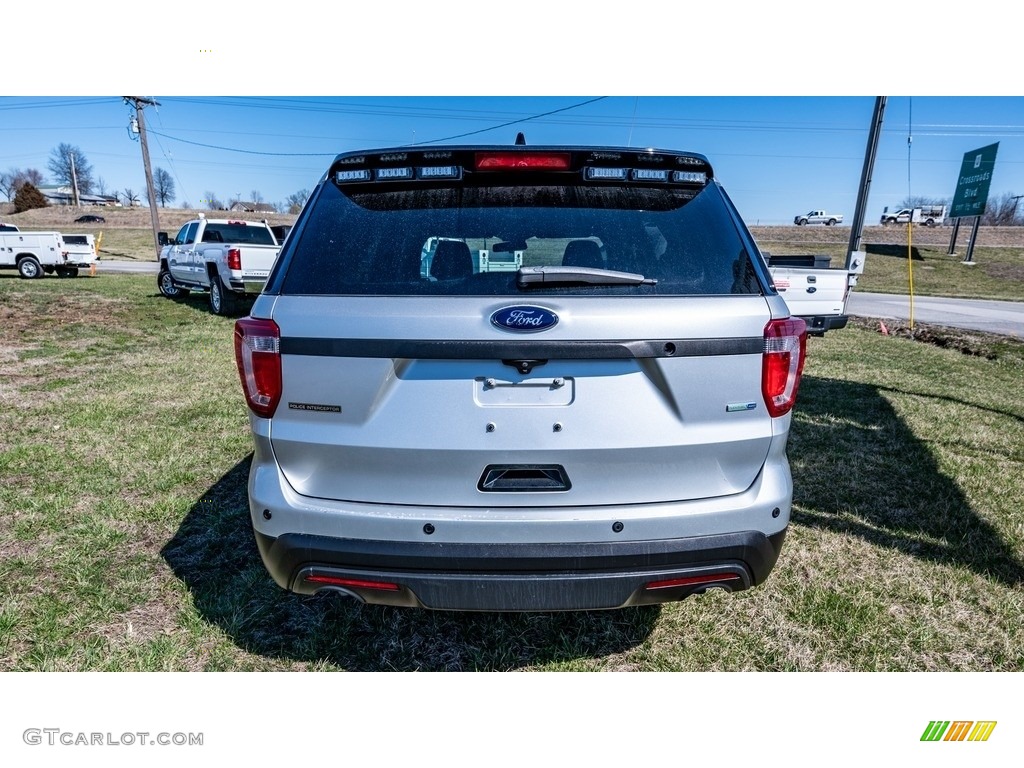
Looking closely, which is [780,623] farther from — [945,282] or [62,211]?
[62,211]

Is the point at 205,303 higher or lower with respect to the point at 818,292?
lower

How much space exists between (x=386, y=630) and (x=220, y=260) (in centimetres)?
1159

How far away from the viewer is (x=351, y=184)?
2.21 meters

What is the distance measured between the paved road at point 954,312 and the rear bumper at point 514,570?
13.7m

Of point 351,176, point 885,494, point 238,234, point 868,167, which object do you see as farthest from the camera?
point 238,234

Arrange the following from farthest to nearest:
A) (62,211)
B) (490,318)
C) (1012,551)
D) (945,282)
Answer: (62,211)
(945,282)
(1012,551)
(490,318)

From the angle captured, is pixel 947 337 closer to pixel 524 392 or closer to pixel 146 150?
pixel 524 392

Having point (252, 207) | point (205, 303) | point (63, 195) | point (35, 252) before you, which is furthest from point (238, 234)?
point (63, 195)

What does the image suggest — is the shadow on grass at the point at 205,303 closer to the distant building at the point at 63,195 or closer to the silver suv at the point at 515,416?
the silver suv at the point at 515,416

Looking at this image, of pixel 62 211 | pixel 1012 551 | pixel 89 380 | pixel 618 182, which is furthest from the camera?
pixel 62 211

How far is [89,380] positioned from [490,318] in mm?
7186

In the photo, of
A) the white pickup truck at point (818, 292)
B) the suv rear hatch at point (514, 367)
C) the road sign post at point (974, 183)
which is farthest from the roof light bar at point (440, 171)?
the road sign post at point (974, 183)

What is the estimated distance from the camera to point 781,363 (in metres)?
2.00
